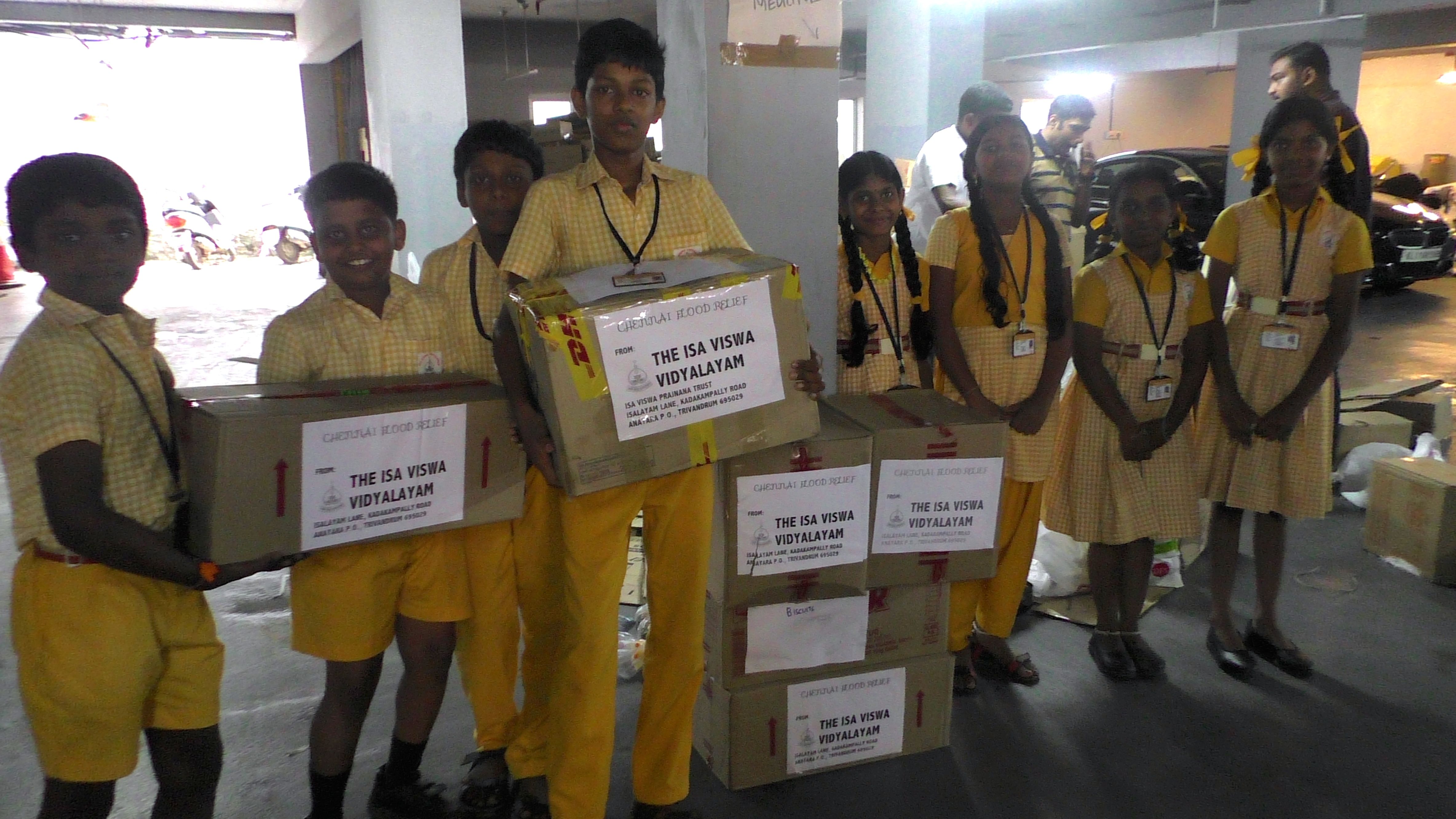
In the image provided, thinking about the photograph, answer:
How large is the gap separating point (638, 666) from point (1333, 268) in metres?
2.19

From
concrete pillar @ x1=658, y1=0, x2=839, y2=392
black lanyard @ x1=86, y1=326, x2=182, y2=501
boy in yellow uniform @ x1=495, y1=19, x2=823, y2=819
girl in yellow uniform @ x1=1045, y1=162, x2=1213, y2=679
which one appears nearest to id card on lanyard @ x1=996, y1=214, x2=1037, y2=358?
girl in yellow uniform @ x1=1045, y1=162, x2=1213, y2=679

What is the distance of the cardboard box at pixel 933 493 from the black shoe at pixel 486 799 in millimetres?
933

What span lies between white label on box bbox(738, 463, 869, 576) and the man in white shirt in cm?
207

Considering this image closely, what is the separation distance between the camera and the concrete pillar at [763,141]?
2.35 meters

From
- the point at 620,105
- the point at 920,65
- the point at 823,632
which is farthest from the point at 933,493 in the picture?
the point at 920,65

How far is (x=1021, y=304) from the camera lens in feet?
8.00

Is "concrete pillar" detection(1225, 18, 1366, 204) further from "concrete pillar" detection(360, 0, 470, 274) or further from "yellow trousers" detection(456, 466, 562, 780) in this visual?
"yellow trousers" detection(456, 466, 562, 780)

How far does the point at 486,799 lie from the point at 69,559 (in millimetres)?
1019

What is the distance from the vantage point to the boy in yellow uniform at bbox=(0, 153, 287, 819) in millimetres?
1386

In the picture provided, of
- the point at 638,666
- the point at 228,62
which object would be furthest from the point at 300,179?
the point at 638,666

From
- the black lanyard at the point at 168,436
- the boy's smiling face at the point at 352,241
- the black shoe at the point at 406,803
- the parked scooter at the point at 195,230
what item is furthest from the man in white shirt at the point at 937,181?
the parked scooter at the point at 195,230

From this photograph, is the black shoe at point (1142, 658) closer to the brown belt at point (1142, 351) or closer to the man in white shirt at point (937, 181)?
the brown belt at point (1142, 351)

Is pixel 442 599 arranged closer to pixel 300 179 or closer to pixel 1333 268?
pixel 1333 268

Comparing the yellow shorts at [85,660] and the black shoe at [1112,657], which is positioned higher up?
the yellow shorts at [85,660]
